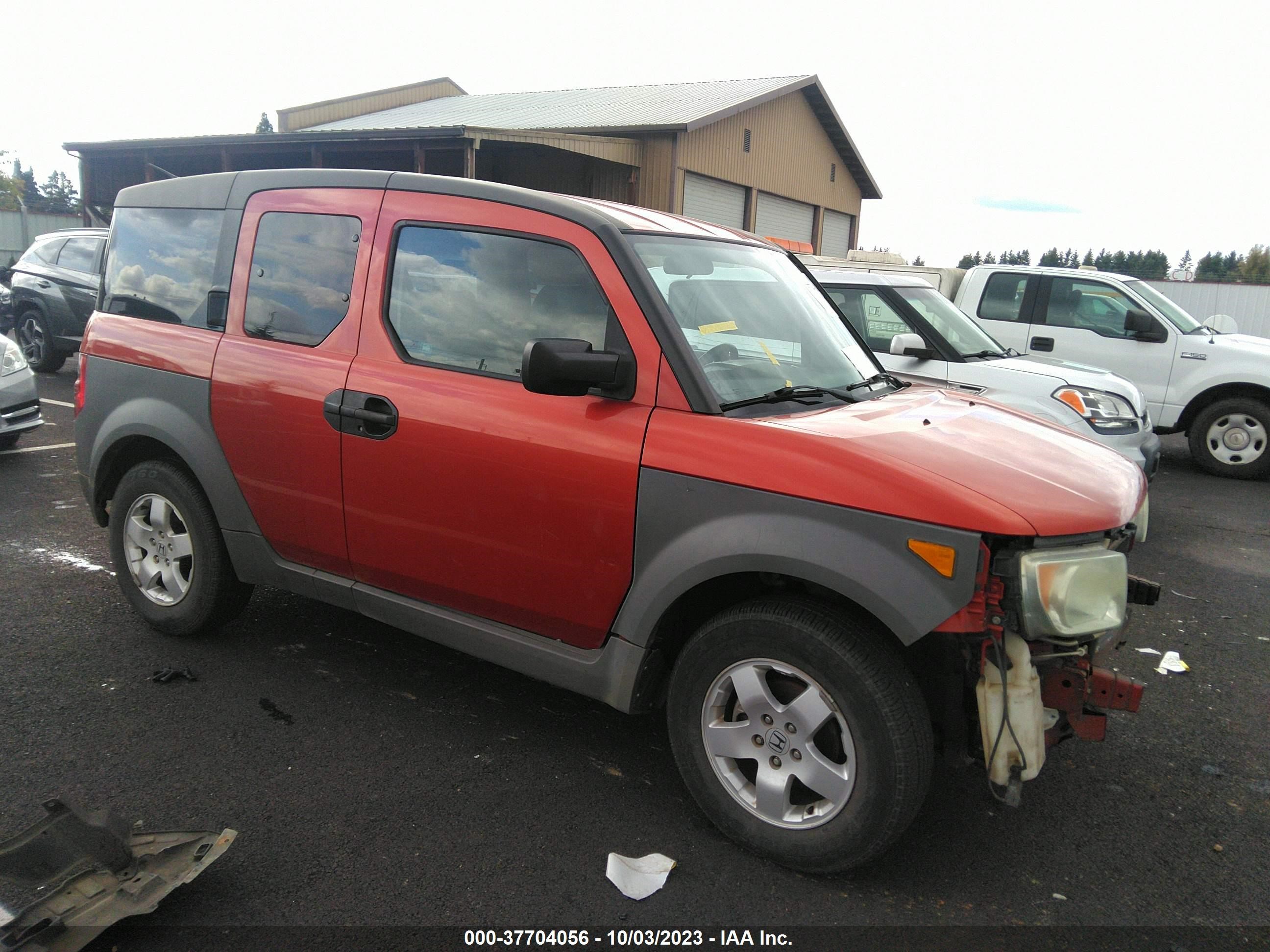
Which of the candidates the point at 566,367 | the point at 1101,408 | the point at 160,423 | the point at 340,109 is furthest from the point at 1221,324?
the point at 340,109

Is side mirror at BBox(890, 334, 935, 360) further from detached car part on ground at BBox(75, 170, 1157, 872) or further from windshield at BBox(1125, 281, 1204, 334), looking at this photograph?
windshield at BBox(1125, 281, 1204, 334)

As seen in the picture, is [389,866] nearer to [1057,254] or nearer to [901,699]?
[901,699]

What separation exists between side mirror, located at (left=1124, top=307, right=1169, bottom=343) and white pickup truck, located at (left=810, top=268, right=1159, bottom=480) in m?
1.94

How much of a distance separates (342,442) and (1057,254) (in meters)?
63.8

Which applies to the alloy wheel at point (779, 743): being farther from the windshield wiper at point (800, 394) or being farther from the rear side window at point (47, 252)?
the rear side window at point (47, 252)

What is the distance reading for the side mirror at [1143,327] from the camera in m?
9.41

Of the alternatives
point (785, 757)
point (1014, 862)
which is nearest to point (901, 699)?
point (785, 757)

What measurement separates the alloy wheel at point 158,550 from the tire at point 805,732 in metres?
2.50

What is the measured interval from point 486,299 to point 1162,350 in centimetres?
864

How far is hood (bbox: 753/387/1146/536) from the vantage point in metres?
2.59

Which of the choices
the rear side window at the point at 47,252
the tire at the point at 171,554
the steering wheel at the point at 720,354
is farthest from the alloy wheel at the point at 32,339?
the steering wheel at the point at 720,354

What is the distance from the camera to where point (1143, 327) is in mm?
9453

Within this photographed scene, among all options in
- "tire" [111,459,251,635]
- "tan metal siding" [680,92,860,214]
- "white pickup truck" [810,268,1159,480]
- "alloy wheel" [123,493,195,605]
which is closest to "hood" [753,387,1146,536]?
"tire" [111,459,251,635]

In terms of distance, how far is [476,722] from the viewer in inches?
145
